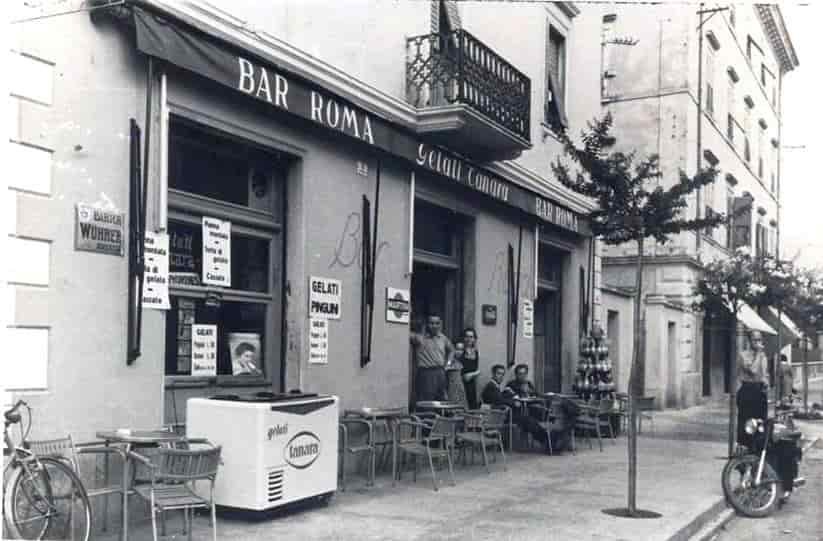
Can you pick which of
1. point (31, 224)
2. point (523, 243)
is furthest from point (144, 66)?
point (523, 243)

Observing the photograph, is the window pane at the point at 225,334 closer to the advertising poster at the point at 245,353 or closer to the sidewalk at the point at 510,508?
the advertising poster at the point at 245,353

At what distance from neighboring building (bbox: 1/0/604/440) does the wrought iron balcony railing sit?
0.03 metres

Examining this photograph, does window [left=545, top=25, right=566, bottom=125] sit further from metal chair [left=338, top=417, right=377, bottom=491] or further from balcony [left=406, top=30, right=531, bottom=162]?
metal chair [left=338, top=417, right=377, bottom=491]

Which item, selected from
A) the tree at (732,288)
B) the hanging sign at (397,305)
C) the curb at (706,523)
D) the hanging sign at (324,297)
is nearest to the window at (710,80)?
the tree at (732,288)

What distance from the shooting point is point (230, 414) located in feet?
23.8

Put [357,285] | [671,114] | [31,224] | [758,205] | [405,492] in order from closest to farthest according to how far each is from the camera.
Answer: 1. [31,224]
2. [405,492]
3. [357,285]
4. [671,114]
5. [758,205]

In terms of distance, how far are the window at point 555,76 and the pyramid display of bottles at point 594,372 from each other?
4144mm

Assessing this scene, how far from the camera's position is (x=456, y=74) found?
1159 centimetres

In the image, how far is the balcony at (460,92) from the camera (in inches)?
454

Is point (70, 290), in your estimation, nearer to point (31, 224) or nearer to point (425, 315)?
point (31, 224)

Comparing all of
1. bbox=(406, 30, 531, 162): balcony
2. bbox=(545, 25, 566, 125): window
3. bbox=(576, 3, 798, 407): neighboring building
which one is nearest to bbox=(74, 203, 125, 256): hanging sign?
bbox=(406, 30, 531, 162): balcony

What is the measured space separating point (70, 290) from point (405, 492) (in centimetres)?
402

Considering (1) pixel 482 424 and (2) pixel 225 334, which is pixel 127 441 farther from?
(1) pixel 482 424

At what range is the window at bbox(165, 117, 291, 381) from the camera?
8.27 meters
